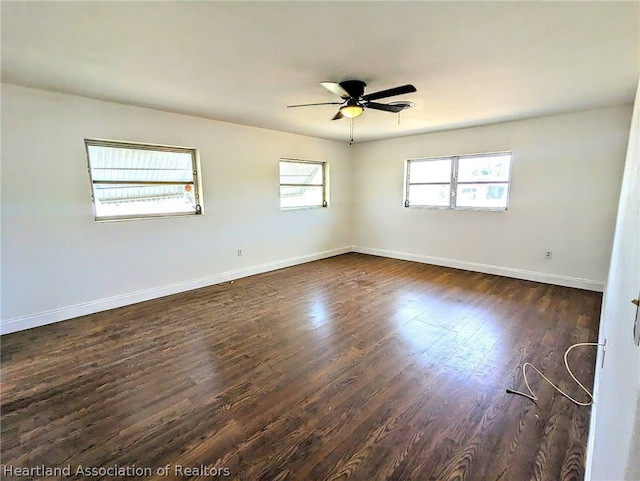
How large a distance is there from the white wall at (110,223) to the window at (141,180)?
0.40ft

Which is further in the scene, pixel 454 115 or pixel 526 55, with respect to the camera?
pixel 454 115

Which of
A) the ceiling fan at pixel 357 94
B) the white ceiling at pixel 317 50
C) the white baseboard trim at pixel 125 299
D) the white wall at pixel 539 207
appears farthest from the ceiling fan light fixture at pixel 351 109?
the white baseboard trim at pixel 125 299

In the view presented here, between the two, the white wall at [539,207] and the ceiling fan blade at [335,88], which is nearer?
the ceiling fan blade at [335,88]

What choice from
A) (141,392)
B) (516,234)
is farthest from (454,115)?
(141,392)

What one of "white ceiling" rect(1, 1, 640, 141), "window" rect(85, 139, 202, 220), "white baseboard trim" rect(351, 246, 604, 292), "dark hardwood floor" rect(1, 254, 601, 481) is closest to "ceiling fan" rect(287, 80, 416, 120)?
"white ceiling" rect(1, 1, 640, 141)

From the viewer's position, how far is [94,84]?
Result: 293 cm

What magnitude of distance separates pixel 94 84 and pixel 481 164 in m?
5.40

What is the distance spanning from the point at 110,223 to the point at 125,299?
3.25ft

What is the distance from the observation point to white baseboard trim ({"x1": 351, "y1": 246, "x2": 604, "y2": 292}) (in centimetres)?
423

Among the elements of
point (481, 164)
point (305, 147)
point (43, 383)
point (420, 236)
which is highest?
point (305, 147)

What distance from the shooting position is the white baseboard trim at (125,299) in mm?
3182

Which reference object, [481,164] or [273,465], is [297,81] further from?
[481,164]

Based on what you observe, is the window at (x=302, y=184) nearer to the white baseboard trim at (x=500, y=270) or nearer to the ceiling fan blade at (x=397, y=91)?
the white baseboard trim at (x=500, y=270)

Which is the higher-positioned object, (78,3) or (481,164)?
(78,3)
